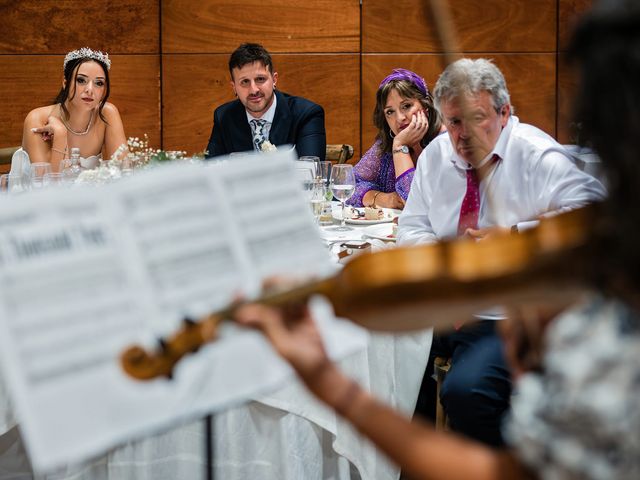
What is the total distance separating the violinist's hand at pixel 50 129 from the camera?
3854 millimetres

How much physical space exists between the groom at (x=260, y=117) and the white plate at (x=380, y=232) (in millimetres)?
1291

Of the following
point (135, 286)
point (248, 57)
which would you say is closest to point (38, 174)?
point (248, 57)

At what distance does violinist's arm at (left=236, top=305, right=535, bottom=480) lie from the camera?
83 cm

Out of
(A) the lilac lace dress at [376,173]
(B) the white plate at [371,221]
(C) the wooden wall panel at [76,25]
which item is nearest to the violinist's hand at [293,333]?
(B) the white plate at [371,221]

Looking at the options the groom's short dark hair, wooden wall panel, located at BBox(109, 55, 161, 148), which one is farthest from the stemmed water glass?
wooden wall panel, located at BBox(109, 55, 161, 148)

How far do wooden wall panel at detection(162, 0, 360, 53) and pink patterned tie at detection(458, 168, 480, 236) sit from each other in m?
3.12

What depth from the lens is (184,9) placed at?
5.15 m

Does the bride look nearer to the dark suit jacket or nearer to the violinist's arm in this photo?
the dark suit jacket

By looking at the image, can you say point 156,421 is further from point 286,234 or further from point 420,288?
point 420,288

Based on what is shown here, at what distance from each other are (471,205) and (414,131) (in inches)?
46.7

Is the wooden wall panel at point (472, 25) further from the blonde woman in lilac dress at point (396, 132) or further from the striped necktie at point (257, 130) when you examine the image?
the blonde woman in lilac dress at point (396, 132)

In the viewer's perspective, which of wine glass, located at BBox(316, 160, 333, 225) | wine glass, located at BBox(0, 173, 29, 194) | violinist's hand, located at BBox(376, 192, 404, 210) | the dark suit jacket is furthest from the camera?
the dark suit jacket

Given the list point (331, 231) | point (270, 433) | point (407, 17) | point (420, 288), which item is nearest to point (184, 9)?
point (407, 17)

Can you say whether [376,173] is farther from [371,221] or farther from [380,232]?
[380,232]
